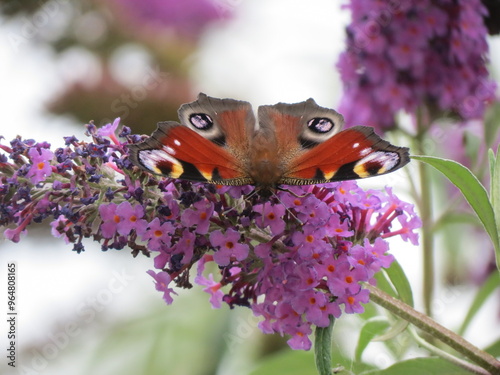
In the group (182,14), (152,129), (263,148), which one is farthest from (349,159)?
(182,14)

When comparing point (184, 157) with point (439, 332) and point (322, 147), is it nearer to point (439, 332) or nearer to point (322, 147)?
point (322, 147)

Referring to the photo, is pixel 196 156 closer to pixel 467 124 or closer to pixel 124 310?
pixel 467 124

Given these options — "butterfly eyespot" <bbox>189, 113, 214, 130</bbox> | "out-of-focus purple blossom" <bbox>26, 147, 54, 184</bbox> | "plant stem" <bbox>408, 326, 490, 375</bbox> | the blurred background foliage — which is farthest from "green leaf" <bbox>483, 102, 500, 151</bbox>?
"out-of-focus purple blossom" <bbox>26, 147, 54, 184</bbox>

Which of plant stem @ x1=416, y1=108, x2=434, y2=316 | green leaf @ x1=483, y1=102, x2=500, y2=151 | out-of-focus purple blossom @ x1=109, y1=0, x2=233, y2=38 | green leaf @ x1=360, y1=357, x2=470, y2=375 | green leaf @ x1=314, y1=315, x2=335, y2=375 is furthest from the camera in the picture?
out-of-focus purple blossom @ x1=109, y1=0, x2=233, y2=38

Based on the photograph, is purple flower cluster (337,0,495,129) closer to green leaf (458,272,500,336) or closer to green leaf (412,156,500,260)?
green leaf (458,272,500,336)

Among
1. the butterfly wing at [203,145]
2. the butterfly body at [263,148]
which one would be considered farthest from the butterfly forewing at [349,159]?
the butterfly wing at [203,145]

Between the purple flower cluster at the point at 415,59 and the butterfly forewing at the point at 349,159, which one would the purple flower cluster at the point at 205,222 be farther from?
the purple flower cluster at the point at 415,59
